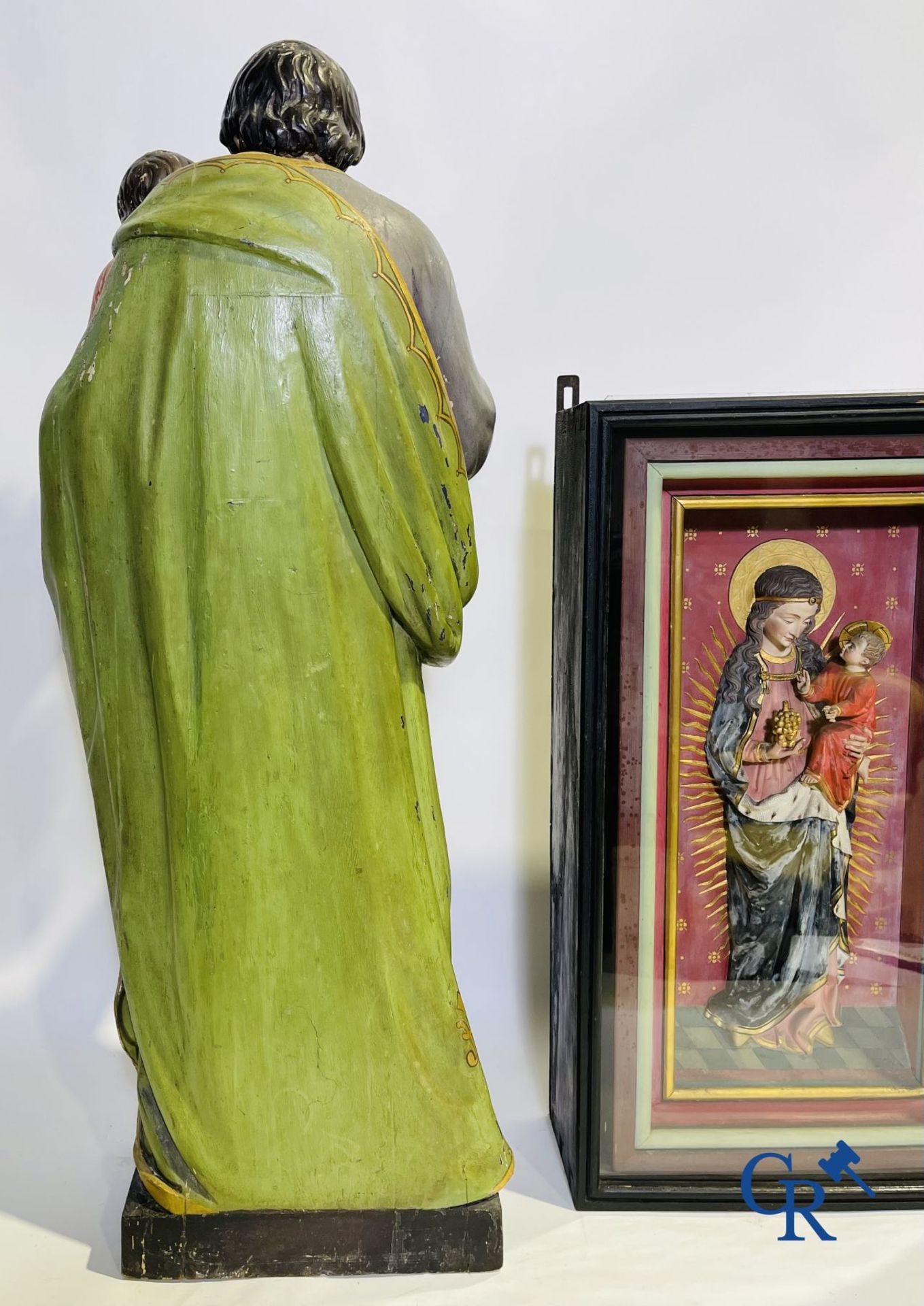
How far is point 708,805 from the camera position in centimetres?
202

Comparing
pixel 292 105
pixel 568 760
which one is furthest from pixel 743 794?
pixel 292 105

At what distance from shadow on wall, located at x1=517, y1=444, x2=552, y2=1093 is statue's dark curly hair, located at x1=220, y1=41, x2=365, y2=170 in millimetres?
1077

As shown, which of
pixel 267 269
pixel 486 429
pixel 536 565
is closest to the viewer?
pixel 267 269

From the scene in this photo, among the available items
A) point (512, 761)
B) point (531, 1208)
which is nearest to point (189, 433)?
point (531, 1208)

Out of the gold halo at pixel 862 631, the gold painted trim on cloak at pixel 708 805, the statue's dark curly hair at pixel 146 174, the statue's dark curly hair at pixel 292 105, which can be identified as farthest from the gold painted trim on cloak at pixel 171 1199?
the statue's dark curly hair at pixel 146 174

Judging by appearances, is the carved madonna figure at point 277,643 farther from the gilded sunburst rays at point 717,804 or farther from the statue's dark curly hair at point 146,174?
the statue's dark curly hair at point 146,174

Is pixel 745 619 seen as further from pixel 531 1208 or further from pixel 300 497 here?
pixel 531 1208

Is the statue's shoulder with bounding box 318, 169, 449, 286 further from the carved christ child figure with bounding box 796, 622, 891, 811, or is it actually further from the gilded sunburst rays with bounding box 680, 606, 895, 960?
the carved christ child figure with bounding box 796, 622, 891, 811

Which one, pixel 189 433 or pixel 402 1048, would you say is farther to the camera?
pixel 402 1048

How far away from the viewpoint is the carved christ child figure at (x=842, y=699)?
1999mm

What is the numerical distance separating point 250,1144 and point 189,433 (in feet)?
3.06

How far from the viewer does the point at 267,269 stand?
5.52 feet

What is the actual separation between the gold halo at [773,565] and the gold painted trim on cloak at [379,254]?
0.49 metres

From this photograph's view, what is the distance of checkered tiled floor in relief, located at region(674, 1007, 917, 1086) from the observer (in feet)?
6.72
